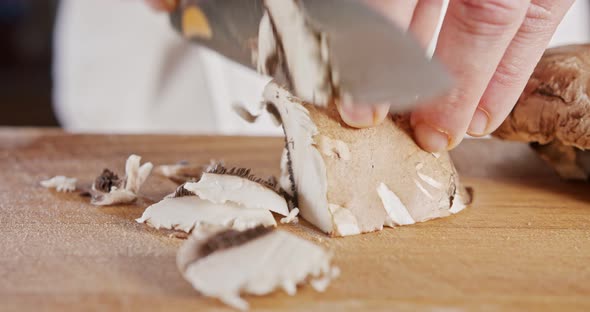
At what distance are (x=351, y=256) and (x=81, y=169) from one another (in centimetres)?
94

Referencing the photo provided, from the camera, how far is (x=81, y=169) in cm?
185

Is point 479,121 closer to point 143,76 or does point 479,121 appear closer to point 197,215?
point 197,215

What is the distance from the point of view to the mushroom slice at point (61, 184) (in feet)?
5.31

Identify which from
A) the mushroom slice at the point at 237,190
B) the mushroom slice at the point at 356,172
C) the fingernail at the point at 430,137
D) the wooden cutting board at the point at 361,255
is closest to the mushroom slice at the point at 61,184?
the wooden cutting board at the point at 361,255

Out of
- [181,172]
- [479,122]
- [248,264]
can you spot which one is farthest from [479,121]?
[181,172]

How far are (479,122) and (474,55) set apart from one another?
19cm

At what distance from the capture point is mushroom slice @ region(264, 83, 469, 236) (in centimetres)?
134

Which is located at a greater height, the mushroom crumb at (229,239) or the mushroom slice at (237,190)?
the mushroom crumb at (229,239)

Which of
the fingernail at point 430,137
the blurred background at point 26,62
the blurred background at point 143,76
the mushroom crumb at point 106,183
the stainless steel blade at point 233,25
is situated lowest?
the blurred background at point 26,62

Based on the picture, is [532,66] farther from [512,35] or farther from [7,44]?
[7,44]

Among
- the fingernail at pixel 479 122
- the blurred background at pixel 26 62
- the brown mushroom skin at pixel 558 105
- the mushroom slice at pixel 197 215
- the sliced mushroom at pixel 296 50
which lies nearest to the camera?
the sliced mushroom at pixel 296 50

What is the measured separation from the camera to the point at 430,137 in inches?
55.1

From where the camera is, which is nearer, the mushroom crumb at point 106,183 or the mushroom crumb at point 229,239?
the mushroom crumb at point 229,239

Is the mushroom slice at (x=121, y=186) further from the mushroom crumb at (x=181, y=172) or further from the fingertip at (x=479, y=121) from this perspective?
the fingertip at (x=479, y=121)
